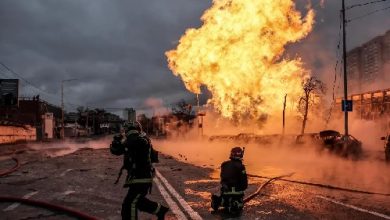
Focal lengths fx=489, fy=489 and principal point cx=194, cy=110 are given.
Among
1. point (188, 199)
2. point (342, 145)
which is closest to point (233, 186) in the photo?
point (188, 199)

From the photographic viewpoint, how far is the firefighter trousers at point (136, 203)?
22.7ft

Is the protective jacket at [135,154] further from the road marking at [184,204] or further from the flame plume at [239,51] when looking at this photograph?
the flame plume at [239,51]

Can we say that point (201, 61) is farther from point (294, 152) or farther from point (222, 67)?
point (294, 152)

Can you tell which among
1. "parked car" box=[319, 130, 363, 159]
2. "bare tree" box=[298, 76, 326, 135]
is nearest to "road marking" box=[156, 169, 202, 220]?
"parked car" box=[319, 130, 363, 159]

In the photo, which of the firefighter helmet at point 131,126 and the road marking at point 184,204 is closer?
the firefighter helmet at point 131,126

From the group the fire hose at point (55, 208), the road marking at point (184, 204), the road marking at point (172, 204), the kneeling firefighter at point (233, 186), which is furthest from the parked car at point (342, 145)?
the fire hose at point (55, 208)

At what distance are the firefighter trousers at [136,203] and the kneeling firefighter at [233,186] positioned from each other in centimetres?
240

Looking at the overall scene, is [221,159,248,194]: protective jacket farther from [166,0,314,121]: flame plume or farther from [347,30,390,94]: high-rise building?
[347,30,390,94]: high-rise building

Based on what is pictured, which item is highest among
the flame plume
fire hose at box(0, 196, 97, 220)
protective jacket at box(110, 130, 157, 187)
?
the flame plume

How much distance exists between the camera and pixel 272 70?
1925 inches

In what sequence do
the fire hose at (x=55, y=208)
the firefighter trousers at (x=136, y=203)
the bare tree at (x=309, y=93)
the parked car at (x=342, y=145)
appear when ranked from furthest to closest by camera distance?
the bare tree at (x=309, y=93)
the parked car at (x=342, y=145)
the fire hose at (x=55, y=208)
the firefighter trousers at (x=136, y=203)

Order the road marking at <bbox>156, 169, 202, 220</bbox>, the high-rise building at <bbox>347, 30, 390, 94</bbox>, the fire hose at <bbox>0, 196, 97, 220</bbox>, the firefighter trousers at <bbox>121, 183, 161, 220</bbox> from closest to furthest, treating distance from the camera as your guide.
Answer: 1. the firefighter trousers at <bbox>121, 183, 161, 220</bbox>
2. the fire hose at <bbox>0, 196, 97, 220</bbox>
3. the road marking at <bbox>156, 169, 202, 220</bbox>
4. the high-rise building at <bbox>347, 30, 390, 94</bbox>

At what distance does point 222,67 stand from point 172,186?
30.7m

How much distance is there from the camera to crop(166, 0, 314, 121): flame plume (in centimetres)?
3962
